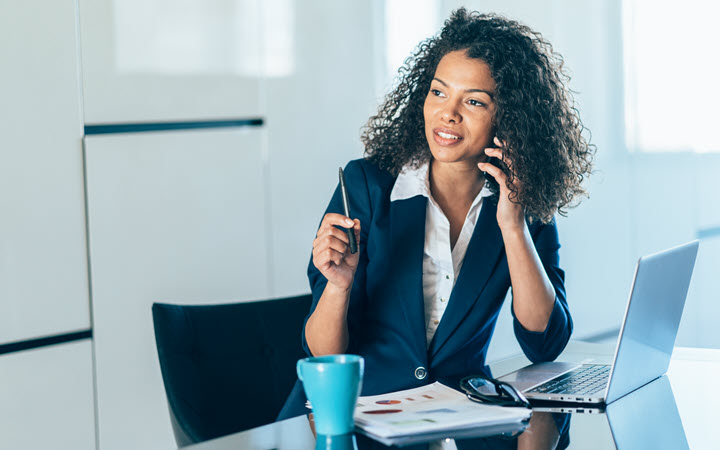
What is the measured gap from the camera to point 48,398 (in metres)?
2.33

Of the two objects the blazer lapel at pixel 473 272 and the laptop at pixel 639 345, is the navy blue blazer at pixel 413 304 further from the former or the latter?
the laptop at pixel 639 345

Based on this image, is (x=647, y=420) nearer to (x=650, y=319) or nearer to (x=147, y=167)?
(x=650, y=319)

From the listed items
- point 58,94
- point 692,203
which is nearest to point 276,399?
point 58,94

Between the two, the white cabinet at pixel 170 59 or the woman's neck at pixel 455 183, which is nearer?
the woman's neck at pixel 455 183

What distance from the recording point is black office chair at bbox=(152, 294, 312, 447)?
1.65 m

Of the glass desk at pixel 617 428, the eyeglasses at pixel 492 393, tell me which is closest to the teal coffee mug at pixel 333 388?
the glass desk at pixel 617 428

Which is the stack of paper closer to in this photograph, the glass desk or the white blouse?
the glass desk

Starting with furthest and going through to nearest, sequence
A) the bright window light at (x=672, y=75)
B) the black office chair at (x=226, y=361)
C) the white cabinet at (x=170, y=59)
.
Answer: the bright window light at (x=672, y=75) < the white cabinet at (x=170, y=59) < the black office chair at (x=226, y=361)

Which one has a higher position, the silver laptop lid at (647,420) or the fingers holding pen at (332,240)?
the fingers holding pen at (332,240)

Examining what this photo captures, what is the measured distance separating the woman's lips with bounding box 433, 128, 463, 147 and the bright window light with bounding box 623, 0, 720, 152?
2827mm

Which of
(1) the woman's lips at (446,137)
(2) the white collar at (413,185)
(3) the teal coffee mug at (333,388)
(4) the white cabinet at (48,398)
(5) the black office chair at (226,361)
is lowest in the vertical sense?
(4) the white cabinet at (48,398)

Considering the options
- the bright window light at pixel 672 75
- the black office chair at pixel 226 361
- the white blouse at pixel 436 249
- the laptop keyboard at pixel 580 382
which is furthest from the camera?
the bright window light at pixel 672 75

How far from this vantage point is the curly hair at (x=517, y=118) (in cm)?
175

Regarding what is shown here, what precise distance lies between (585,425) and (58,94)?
1.80m
